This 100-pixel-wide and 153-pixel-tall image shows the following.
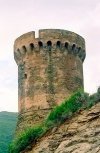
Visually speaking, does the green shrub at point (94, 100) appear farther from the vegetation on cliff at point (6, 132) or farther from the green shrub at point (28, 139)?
the vegetation on cliff at point (6, 132)

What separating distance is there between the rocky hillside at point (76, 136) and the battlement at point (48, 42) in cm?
665

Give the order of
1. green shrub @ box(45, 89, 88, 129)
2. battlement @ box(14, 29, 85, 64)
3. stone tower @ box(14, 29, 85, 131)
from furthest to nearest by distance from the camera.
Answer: battlement @ box(14, 29, 85, 64) < stone tower @ box(14, 29, 85, 131) < green shrub @ box(45, 89, 88, 129)

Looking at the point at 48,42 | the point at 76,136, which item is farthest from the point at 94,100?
the point at 48,42

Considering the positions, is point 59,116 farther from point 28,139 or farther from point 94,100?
point 94,100

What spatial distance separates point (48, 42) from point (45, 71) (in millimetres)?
1678

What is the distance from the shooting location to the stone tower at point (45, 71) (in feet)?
72.7

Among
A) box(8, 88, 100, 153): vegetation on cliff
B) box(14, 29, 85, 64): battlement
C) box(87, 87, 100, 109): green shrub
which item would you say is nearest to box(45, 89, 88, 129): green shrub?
box(8, 88, 100, 153): vegetation on cliff

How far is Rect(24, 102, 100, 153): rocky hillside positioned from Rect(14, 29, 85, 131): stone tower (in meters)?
4.56

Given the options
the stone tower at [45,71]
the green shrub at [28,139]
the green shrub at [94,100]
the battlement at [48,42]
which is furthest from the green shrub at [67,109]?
the battlement at [48,42]

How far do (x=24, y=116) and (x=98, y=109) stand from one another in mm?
7000

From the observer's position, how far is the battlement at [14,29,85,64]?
76.0 ft

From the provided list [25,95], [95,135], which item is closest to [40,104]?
[25,95]

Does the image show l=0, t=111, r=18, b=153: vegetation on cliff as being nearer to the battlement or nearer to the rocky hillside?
the battlement

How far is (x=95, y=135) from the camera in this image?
49.2ft
